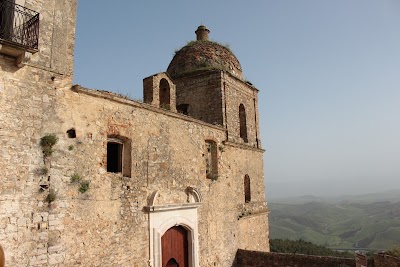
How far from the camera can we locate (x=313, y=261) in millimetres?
11031

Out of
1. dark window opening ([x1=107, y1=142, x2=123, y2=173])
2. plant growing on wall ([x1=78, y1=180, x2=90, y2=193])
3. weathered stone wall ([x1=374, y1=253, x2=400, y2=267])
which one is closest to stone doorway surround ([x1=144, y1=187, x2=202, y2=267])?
dark window opening ([x1=107, y1=142, x2=123, y2=173])

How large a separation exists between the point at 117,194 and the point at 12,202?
2.55 metres

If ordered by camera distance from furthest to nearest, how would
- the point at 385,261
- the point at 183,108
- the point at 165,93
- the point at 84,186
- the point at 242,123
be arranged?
the point at 242,123
the point at 183,108
the point at 165,93
the point at 385,261
the point at 84,186

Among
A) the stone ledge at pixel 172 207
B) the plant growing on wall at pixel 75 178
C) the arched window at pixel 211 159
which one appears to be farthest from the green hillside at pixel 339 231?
the plant growing on wall at pixel 75 178

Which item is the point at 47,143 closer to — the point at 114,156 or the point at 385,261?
the point at 114,156

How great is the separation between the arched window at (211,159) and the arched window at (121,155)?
3.79 meters

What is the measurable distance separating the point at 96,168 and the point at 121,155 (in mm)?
1160

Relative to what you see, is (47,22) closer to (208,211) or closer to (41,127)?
(41,127)

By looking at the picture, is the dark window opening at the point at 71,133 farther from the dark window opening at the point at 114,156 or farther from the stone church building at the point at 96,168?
the dark window opening at the point at 114,156

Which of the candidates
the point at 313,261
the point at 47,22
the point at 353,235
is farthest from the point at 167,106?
the point at 353,235

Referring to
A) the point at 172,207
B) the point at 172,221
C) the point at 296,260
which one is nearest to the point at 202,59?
the point at 172,207

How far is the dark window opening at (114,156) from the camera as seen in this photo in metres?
8.91

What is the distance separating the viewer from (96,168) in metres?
7.79

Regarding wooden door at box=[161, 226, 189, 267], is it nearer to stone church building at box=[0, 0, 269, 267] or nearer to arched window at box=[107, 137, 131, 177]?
stone church building at box=[0, 0, 269, 267]
